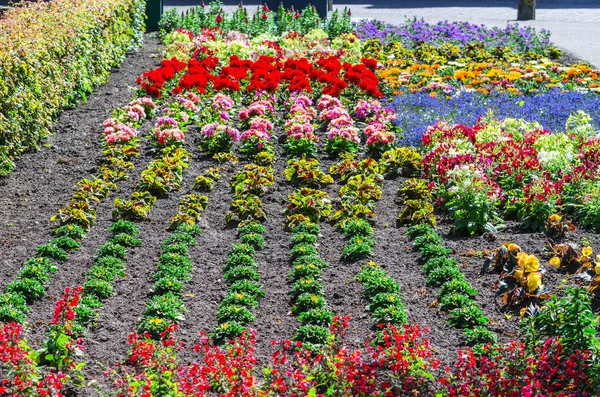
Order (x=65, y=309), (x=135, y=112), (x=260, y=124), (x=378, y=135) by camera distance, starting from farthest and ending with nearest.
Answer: (x=135, y=112) < (x=260, y=124) < (x=378, y=135) < (x=65, y=309)

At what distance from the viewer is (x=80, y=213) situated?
24.4ft

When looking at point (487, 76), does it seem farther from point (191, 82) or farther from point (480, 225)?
point (480, 225)

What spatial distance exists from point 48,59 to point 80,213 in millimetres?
3127

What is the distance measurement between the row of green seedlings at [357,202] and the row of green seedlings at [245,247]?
697 millimetres

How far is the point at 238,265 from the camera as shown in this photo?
6.71 m

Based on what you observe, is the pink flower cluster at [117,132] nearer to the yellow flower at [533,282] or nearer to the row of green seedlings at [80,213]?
the row of green seedlings at [80,213]

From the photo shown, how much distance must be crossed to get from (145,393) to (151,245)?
2.83 metres

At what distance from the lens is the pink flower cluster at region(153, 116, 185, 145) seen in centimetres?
955

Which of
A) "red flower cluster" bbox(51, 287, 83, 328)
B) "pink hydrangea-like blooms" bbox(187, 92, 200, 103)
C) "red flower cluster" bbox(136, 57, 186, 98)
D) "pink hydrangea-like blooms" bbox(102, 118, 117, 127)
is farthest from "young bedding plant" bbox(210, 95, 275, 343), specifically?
"pink hydrangea-like blooms" bbox(102, 118, 117, 127)

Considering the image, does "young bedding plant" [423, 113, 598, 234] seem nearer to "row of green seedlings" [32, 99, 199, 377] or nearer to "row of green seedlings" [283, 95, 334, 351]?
"row of green seedlings" [283, 95, 334, 351]

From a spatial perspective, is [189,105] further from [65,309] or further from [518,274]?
[65,309]

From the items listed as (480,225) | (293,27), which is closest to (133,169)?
(480,225)

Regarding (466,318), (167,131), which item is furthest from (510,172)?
(167,131)

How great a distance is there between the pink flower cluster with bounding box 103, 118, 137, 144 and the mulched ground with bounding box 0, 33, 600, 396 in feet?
0.77
